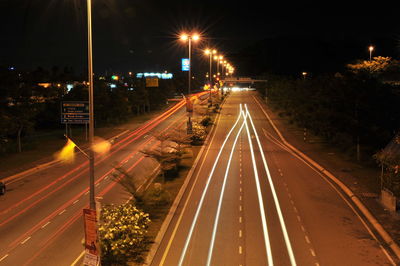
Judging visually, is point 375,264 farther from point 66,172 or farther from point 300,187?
point 66,172

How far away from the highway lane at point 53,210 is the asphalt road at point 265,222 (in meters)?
3.79

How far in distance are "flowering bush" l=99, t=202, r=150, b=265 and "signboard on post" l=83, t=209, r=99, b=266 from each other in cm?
134

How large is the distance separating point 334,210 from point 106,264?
12.1 metres

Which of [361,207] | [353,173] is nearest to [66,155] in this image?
[353,173]

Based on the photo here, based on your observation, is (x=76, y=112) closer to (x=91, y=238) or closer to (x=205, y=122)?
(x=91, y=238)

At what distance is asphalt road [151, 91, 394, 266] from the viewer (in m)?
15.0

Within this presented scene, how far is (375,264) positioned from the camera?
14.5 metres

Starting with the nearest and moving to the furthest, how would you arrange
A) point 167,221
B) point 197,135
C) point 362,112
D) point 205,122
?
point 167,221
point 362,112
point 197,135
point 205,122

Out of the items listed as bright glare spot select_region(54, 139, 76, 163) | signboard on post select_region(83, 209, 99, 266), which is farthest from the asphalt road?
bright glare spot select_region(54, 139, 76, 163)

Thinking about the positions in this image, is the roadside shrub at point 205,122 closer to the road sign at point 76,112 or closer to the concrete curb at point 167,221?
the concrete curb at point 167,221

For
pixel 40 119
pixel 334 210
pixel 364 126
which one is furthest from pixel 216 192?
pixel 40 119

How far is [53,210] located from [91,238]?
10.5 metres

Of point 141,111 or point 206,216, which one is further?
point 141,111

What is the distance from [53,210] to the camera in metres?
20.9
